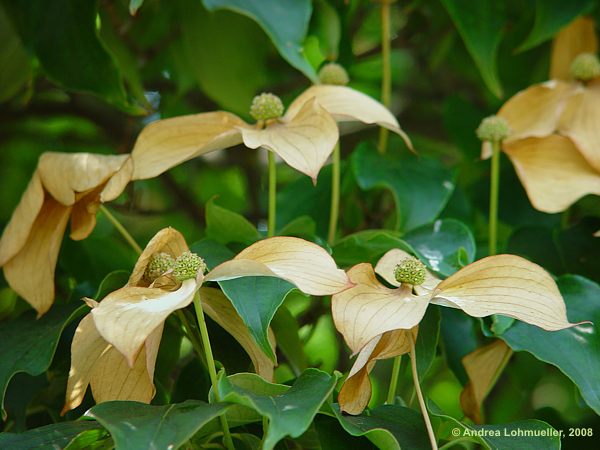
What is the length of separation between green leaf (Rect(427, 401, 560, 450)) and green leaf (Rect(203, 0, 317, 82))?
13.1 inches

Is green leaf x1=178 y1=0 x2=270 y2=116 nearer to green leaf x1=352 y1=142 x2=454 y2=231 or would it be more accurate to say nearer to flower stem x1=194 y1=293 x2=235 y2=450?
green leaf x1=352 y1=142 x2=454 y2=231

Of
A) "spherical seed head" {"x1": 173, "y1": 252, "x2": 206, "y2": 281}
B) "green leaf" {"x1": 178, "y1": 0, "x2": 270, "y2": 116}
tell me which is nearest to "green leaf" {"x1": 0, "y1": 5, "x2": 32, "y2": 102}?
"green leaf" {"x1": 178, "y1": 0, "x2": 270, "y2": 116}

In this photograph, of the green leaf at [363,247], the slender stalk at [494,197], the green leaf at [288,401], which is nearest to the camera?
the green leaf at [288,401]

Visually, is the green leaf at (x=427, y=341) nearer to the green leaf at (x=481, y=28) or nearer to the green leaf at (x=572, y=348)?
the green leaf at (x=572, y=348)

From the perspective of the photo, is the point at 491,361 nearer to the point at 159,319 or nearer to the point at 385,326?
the point at 385,326

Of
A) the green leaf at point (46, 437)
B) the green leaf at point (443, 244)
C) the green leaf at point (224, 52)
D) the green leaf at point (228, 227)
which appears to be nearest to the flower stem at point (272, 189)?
the green leaf at point (228, 227)

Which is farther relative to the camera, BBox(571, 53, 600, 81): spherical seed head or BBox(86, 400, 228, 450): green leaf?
BBox(571, 53, 600, 81): spherical seed head

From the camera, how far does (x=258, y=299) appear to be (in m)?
0.60

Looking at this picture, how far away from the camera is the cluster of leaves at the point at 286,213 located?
0.60 metres

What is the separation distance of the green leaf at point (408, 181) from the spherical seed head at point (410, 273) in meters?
0.21

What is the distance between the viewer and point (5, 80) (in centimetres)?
99

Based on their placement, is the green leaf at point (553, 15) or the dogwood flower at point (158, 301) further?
the green leaf at point (553, 15)

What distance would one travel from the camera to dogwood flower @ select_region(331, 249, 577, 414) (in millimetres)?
562

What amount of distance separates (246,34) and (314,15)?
0.38ft
